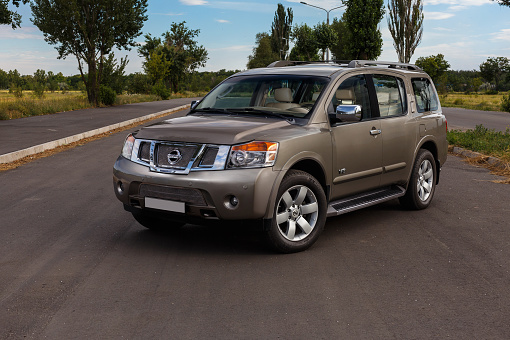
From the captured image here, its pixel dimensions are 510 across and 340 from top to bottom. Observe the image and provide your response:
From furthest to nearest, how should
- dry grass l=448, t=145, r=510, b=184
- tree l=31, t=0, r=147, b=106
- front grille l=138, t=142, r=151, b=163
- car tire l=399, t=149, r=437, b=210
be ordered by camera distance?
tree l=31, t=0, r=147, b=106 < dry grass l=448, t=145, r=510, b=184 < car tire l=399, t=149, r=437, b=210 < front grille l=138, t=142, r=151, b=163

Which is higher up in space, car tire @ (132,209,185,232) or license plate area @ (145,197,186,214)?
license plate area @ (145,197,186,214)

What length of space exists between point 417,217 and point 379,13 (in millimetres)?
38435

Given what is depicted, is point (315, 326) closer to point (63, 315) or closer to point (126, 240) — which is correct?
point (63, 315)

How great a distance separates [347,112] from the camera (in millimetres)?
6004

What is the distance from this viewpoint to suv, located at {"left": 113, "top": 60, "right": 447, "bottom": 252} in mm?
5328

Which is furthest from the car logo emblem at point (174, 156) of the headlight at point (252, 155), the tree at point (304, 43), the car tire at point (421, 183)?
the tree at point (304, 43)

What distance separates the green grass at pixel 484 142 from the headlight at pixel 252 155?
7.42 m

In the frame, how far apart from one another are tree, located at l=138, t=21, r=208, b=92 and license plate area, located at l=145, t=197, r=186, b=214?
7014 cm

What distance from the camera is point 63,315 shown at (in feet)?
13.4

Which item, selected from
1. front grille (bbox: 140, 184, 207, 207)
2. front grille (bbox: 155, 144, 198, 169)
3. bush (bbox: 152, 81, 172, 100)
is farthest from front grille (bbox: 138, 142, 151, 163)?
bush (bbox: 152, 81, 172, 100)

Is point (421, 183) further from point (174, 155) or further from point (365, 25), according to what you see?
point (365, 25)

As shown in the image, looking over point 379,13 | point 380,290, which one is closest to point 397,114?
point 380,290

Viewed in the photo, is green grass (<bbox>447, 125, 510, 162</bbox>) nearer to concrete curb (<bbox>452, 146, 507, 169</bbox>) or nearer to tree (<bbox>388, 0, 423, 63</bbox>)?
concrete curb (<bbox>452, 146, 507, 169</bbox>)

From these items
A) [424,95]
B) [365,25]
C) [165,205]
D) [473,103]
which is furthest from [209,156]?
[473,103]
